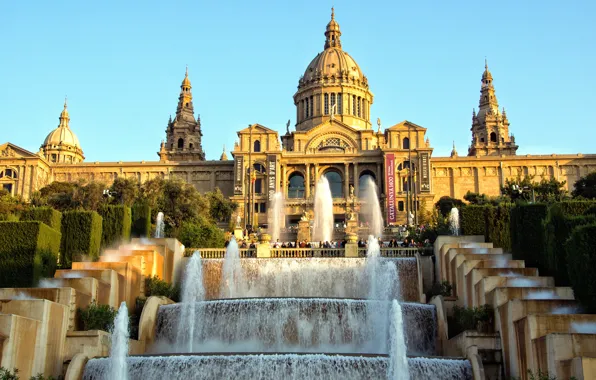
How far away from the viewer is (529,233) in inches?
1407

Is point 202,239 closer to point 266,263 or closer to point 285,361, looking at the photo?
point 266,263

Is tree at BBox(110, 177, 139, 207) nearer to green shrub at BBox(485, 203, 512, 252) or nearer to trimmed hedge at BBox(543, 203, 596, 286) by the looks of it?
green shrub at BBox(485, 203, 512, 252)

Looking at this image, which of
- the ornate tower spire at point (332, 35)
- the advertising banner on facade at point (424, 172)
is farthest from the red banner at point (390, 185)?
the ornate tower spire at point (332, 35)

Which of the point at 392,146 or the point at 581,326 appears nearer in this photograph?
the point at 581,326

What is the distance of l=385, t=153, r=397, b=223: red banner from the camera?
80875mm

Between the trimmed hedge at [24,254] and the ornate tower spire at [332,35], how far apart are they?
87931mm

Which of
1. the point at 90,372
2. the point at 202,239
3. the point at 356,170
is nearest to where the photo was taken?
the point at 90,372

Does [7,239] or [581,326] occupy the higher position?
[7,239]

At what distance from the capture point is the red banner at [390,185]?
3184 inches

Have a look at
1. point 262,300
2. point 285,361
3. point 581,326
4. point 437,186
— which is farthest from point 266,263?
point 437,186

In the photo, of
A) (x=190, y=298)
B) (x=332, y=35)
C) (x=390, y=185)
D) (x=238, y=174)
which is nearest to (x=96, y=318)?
(x=190, y=298)

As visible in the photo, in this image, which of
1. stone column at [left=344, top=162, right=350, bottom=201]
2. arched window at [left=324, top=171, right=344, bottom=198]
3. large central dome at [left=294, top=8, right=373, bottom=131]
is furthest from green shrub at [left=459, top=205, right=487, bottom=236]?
large central dome at [left=294, top=8, right=373, bottom=131]

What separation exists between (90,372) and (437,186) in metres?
72.4

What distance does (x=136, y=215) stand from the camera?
42.3m
